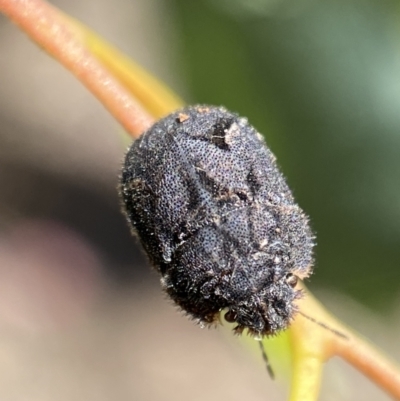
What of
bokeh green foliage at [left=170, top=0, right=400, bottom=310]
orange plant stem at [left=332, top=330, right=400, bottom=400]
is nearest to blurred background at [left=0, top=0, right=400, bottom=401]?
bokeh green foliage at [left=170, top=0, right=400, bottom=310]

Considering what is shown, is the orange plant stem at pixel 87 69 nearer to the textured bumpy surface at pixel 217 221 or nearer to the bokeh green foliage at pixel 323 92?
the textured bumpy surface at pixel 217 221

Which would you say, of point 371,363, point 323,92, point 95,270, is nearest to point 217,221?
point 371,363

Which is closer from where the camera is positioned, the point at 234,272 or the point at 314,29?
the point at 234,272

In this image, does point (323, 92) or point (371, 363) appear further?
point (323, 92)

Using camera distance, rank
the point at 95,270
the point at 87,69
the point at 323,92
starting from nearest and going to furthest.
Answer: the point at 87,69, the point at 323,92, the point at 95,270

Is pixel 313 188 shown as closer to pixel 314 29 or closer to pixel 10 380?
pixel 314 29

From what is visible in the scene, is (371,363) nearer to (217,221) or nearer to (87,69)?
(217,221)

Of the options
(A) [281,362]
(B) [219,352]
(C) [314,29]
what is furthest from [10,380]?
(C) [314,29]
